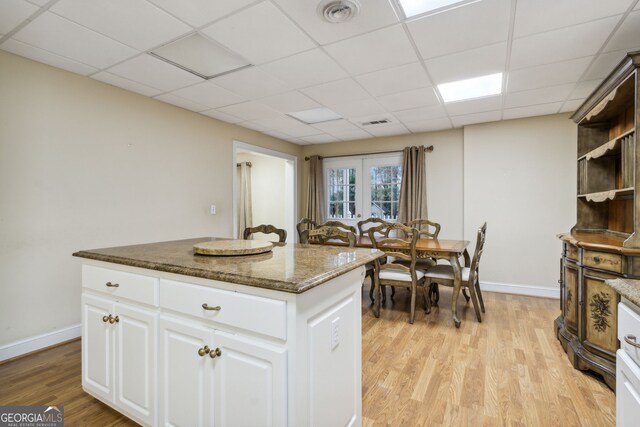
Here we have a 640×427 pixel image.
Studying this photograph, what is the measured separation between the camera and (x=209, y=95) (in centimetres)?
324

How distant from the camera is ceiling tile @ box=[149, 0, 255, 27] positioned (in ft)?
5.82

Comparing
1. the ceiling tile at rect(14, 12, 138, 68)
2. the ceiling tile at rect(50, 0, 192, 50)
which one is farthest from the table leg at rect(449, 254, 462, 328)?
the ceiling tile at rect(14, 12, 138, 68)

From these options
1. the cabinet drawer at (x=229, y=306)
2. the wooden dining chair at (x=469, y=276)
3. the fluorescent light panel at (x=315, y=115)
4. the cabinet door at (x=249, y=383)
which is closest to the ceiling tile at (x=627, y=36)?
the wooden dining chair at (x=469, y=276)

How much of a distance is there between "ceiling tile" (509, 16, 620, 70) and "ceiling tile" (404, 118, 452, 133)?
167cm

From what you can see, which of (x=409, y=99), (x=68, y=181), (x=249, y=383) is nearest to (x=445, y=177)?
(x=409, y=99)

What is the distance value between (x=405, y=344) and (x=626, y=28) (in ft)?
8.91

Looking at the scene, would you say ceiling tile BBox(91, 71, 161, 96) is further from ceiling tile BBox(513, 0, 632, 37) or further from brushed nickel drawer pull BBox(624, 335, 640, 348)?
brushed nickel drawer pull BBox(624, 335, 640, 348)

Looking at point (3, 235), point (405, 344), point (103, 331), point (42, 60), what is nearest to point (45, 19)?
point (42, 60)

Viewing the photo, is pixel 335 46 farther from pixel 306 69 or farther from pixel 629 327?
pixel 629 327

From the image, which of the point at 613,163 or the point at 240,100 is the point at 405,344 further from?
the point at 240,100

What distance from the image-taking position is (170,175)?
140 inches

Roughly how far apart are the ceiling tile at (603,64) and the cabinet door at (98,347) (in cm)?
379

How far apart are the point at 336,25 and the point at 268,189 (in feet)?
14.8
